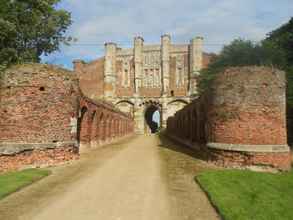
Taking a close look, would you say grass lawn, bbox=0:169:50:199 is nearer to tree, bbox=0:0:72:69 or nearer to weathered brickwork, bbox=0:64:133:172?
weathered brickwork, bbox=0:64:133:172

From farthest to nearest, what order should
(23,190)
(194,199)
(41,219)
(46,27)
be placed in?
1. (46,27)
2. (23,190)
3. (194,199)
4. (41,219)

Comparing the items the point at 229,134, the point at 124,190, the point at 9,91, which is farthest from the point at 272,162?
the point at 9,91

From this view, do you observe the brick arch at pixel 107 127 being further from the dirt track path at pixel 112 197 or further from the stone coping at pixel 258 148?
the stone coping at pixel 258 148

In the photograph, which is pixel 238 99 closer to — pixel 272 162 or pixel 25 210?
pixel 272 162

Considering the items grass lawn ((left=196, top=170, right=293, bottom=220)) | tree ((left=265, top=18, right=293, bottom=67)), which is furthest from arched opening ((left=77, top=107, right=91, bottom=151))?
tree ((left=265, top=18, right=293, bottom=67))

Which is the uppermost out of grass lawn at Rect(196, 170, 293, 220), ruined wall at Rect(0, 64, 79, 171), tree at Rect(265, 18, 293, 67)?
tree at Rect(265, 18, 293, 67)

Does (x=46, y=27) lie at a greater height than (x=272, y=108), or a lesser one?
greater

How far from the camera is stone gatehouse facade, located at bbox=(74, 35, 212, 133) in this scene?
148 feet

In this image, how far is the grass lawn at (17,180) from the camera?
22.7 feet

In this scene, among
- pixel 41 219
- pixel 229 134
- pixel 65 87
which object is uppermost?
pixel 65 87

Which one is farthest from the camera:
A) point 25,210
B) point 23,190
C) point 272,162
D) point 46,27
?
point 46,27

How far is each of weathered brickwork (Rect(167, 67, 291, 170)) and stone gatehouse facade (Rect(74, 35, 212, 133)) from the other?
33.5 m

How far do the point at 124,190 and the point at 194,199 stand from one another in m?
1.73

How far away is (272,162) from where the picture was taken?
10172 millimetres
